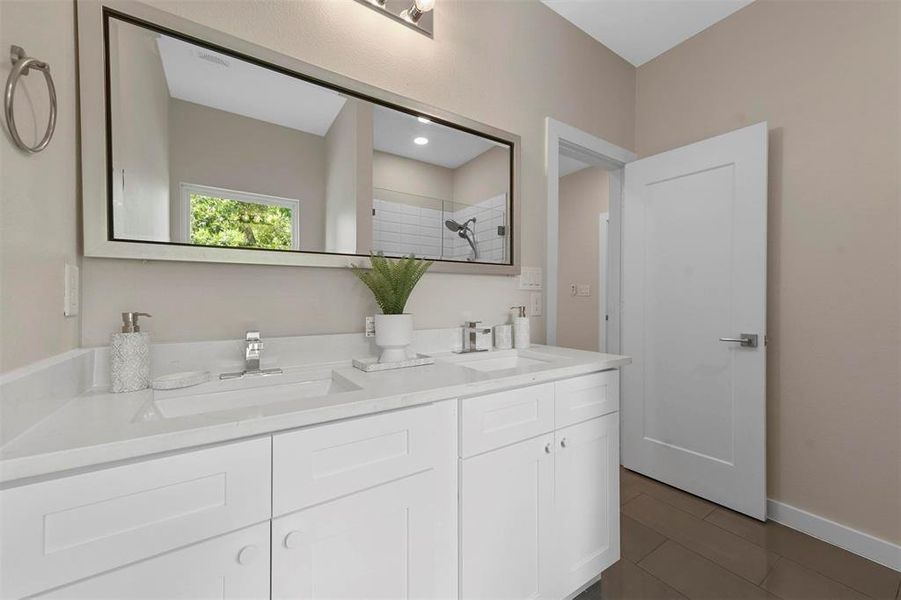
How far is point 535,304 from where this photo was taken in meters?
1.93

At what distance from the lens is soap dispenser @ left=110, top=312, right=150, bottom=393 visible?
3.00ft

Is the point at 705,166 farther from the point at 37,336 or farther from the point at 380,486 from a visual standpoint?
the point at 37,336

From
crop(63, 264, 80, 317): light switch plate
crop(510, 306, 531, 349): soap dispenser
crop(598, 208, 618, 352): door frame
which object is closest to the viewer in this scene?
crop(63, 264, 80, 317): light switch plate

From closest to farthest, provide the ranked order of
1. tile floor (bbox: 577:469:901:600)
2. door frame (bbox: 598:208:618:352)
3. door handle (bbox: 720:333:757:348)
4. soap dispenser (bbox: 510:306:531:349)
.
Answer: tile floor (bbox: 577:469:901:600), soap dispenser (bbox: 510:306:531:349), door handle (bbox: 720:333:757:348), door frame (bbox: 598:208:618:352)

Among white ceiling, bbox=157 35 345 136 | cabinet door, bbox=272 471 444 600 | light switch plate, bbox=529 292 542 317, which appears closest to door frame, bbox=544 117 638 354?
light switch plate, bbox=529 292 542 317

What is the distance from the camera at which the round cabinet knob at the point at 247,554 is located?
697mm

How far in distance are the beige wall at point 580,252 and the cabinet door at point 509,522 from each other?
302cm

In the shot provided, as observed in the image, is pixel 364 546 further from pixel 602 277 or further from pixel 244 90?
pixel 602 277

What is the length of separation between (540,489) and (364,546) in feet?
1.96

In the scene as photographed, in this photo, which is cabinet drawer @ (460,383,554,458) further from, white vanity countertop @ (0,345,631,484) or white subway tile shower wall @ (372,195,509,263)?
white subway tile shower wall @ (372,195,509,263)

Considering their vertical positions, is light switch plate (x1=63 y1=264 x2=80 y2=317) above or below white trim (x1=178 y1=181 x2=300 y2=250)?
below

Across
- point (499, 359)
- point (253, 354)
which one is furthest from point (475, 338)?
point (253, 354)

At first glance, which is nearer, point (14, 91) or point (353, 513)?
point (14, 91)

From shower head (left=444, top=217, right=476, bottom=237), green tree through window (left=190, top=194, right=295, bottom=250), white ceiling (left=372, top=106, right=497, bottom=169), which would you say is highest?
white ceiling (left=372, top=106, right=497, bottom=169)
